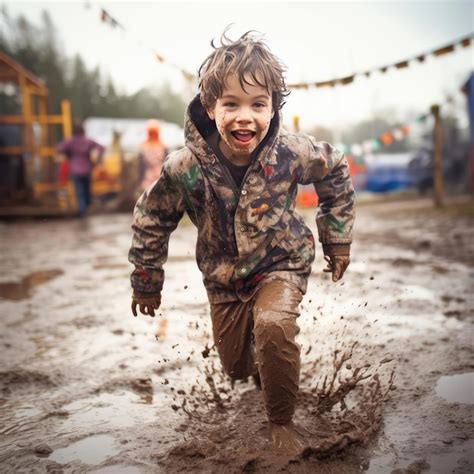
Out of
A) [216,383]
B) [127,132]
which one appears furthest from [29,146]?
[127,132]

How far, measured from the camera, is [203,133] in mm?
2416

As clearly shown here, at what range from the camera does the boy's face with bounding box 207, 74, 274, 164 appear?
216 centimetres

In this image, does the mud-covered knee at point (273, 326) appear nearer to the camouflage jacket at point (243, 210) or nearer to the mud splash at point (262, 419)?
the camouflage jacket at point (243, 210)

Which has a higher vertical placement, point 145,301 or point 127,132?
point 127,132

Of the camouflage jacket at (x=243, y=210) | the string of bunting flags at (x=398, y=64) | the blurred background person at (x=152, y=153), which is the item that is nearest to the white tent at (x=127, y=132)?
the blurred background person at (x=152, y=153)

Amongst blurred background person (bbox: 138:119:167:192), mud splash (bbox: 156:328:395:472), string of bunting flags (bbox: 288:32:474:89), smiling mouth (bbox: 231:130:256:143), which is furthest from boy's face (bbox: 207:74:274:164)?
blurred background person (bbox: 138:119:167:192)

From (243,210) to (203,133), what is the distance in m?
0.40

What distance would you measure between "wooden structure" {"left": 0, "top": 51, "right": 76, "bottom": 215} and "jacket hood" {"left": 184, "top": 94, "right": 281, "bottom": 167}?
37.7 feet

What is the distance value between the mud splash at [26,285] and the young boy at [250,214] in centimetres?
282

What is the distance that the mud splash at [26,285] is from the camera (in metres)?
4.94

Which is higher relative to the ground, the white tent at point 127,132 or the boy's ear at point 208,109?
the white tent at point 127,132

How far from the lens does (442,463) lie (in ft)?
6.34

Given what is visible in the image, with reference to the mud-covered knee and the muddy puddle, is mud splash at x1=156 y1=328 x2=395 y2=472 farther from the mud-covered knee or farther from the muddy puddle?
the mud-covered knee

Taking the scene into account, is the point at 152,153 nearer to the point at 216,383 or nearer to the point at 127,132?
the point at 216,383
